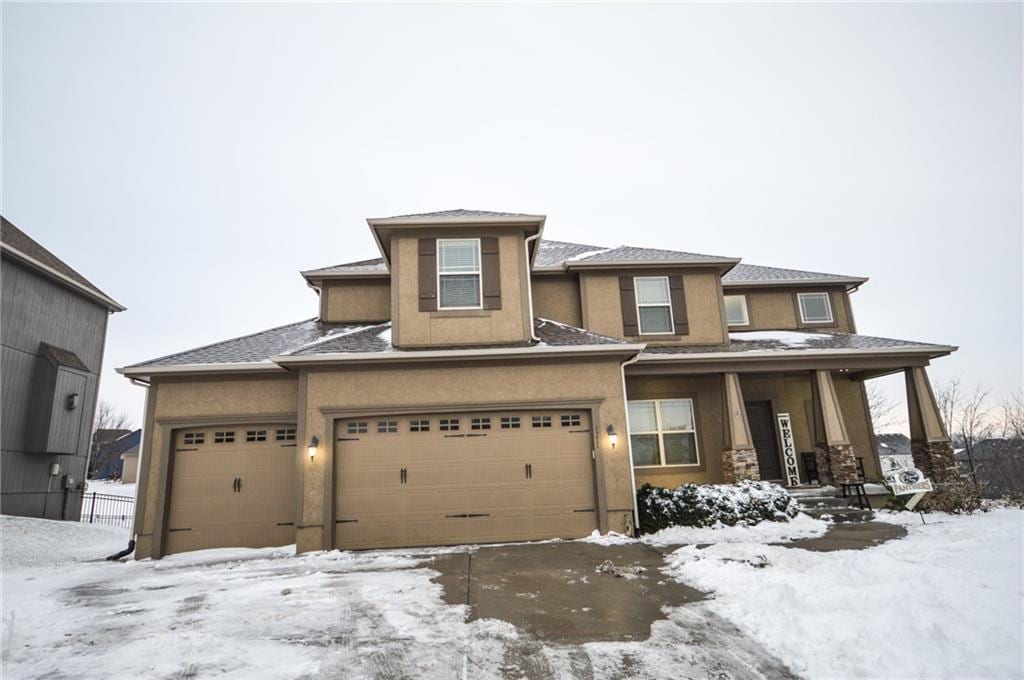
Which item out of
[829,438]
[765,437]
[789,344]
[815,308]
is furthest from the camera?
[815,308]

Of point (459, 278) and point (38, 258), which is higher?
point (38, 258)

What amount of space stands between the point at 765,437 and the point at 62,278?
67.8ft

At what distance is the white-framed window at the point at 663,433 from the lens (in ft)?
39.9

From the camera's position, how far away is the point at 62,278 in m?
14.9

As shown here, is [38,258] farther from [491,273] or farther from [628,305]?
[628,305]

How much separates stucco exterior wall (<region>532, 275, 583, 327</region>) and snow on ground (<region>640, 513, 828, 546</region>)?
18.6 feet

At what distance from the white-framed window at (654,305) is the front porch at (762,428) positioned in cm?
128

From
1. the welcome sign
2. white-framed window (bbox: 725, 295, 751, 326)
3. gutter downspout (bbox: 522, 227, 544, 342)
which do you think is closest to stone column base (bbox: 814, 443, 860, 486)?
the welcome sign

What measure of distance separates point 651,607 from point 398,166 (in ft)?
354

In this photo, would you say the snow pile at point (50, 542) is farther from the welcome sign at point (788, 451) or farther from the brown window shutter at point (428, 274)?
the welcome sign at point (788, 451)

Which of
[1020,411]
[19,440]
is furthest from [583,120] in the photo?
[19,440]

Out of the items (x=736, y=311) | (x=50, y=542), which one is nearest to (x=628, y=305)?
(x=736, y=311)

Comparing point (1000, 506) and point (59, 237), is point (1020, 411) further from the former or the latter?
point (59, 237)

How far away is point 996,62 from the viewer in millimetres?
15648
